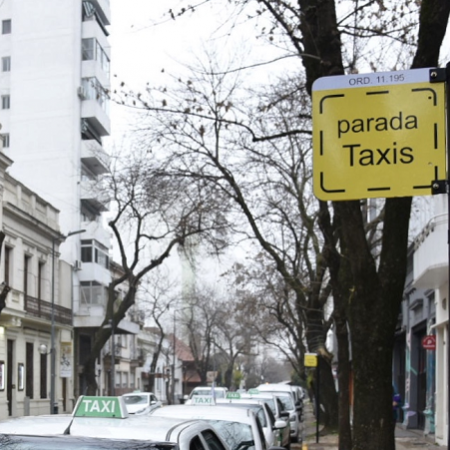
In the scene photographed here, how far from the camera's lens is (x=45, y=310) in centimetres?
4397

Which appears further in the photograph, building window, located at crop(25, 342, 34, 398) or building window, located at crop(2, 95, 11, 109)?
building window, located at crop(2, 95, 11, 109)

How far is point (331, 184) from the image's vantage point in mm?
5492

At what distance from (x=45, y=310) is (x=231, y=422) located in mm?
33532

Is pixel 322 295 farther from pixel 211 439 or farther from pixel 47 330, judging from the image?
pixel 211 439

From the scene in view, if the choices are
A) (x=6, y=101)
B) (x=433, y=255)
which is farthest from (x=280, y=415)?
(x=6, y=101)

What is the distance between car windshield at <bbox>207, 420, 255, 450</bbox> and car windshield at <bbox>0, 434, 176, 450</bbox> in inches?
227

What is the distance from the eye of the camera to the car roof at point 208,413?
11.2 metres

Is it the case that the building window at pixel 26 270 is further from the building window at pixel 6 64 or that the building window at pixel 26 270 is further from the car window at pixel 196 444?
the car window at pixel 196 444

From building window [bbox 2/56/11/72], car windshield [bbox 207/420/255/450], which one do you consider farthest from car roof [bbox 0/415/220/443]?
building window [bbox 2/56/11/72]

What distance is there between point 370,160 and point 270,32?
734 centimetres

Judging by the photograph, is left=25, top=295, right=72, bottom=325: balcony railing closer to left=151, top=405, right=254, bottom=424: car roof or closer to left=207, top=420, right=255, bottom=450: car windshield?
left=151, top=405, right=254, bottom=424: car roof

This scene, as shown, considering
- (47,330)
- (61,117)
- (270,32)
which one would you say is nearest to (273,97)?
(270,32)

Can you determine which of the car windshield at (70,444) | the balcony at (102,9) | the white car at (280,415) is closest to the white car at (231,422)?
the car windshield at (70,444)

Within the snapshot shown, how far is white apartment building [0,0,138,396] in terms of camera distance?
5088cm
